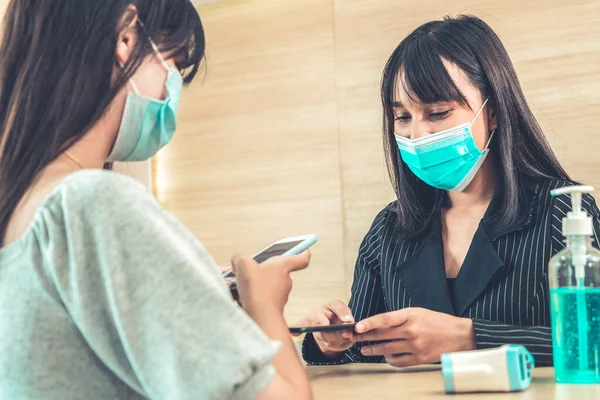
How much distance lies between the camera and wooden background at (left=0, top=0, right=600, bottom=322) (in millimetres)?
2188

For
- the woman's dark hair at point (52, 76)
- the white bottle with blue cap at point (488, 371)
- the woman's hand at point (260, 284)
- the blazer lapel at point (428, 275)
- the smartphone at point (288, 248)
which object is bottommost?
the blazer lapel at point (428, 275)

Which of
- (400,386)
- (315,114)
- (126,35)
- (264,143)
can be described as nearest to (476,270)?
(400,386)

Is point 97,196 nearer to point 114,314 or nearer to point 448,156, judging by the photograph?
point 114,314

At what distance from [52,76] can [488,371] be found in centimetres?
68

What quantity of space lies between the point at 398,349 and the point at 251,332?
593mm

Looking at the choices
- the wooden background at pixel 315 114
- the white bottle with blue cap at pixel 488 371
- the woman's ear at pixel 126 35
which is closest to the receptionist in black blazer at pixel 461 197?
the white bottle with blue cap at pixel 488 371

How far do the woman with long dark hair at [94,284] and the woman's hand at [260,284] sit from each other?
36 millimetres

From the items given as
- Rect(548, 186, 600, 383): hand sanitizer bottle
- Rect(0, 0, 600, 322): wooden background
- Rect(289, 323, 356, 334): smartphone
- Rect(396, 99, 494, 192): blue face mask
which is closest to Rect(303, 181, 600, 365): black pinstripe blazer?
Rect(396, 99, 494, 192): blue face mask

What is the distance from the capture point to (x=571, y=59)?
2166mm

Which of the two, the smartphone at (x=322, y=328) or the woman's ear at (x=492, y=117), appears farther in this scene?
the woman's ear at (x=492, y=117)

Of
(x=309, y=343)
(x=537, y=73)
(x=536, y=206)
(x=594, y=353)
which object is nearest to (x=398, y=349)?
(x=309, y=343)

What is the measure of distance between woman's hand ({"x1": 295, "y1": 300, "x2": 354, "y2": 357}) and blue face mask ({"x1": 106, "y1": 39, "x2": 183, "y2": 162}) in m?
0.49

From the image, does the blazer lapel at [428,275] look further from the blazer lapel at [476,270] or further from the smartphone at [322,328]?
the smartphone at [322,328]

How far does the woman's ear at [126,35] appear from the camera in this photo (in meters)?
0.86
